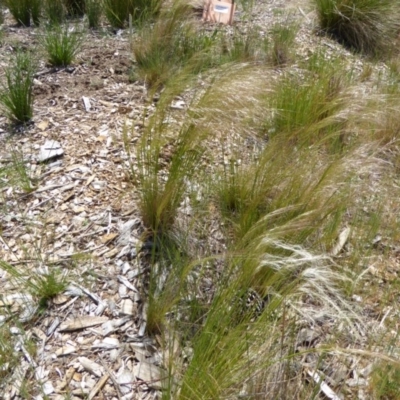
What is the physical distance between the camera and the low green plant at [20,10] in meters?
3.52

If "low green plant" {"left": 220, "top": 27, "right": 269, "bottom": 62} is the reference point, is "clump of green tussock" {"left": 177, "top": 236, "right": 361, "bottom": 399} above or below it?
below

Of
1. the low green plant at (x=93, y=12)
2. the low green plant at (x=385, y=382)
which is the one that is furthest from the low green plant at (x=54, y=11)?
the low green plant at (x=385, y=382)

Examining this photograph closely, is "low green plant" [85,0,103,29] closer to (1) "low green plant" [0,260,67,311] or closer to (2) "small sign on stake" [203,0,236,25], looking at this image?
(2) "small sign on stake" [203,0,236,25]

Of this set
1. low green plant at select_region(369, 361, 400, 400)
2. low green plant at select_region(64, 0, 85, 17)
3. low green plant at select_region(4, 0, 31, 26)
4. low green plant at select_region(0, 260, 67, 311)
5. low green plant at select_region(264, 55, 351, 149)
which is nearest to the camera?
low green plant at select_region(369, 361, 400, 400)

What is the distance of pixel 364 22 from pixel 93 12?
221 centimetres

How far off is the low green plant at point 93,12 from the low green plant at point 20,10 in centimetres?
46

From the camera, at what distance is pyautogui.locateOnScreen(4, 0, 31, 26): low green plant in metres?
3.52

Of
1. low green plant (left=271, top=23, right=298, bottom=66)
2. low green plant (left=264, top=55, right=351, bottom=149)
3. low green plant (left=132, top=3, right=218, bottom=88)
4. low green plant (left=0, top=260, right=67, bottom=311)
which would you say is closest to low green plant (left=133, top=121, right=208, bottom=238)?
low green plant (left=0, top=260, right=67, bottom=311)

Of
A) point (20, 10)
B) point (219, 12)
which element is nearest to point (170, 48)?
point (219, 12)

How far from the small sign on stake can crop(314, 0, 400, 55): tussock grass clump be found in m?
0.78

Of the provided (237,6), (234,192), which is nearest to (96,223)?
(234,192)

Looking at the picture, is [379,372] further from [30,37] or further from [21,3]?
[21,3]

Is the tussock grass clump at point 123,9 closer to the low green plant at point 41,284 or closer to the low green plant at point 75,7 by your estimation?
the low green plant at point 75,7

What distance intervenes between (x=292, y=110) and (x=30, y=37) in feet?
7.04
